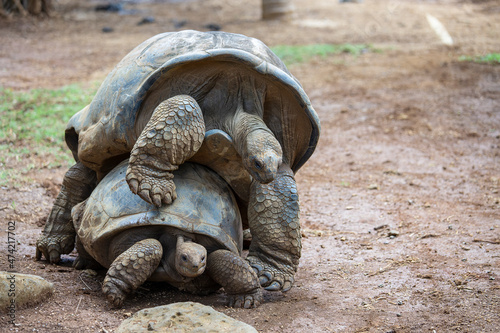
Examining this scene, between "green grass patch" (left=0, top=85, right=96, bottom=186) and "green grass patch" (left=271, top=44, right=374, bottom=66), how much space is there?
3904 mm

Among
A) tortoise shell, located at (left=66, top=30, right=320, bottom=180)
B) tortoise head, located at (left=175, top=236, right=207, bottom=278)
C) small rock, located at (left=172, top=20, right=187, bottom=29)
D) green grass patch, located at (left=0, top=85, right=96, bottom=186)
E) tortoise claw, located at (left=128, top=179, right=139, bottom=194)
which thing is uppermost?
tortoise shell, located at (left=66, top=30, right=320, bottom=180)

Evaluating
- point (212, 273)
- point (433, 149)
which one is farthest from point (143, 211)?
point (433, 149)

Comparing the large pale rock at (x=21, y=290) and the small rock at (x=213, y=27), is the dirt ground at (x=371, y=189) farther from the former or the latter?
the small rock at (x=213, y=27)

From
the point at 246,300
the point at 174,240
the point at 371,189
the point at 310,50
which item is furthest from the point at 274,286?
the point at 310,50

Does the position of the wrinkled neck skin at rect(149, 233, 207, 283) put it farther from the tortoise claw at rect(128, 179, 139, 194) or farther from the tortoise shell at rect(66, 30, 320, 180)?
the tortoise shell at rect(66, 30, 320, 180)

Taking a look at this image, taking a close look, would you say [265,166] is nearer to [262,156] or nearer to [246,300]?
[262,156]

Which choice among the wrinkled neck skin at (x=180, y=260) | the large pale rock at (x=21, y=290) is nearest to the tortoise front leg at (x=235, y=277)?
the wrinkled neck skin at (x=180, y=260)

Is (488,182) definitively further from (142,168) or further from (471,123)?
(142,168)

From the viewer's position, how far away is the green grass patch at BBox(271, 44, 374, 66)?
10539 mm

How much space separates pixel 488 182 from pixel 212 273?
138 inches

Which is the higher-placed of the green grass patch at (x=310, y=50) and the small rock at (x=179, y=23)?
the green grass patch at (x=310, y=50)

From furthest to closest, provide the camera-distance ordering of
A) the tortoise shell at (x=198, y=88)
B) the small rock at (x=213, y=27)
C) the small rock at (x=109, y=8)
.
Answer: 1. the small rock at (x=109, y=8)
2. the small rock at (x=213, y=27)
3. the tortoise shell at (x=198, y=88)

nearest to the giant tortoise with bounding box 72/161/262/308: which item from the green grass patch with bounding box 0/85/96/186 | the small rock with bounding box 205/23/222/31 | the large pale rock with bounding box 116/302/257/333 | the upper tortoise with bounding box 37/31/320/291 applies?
the upper tortoise with bounding box 37/31/320/291

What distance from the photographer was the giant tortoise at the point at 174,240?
3008mm
